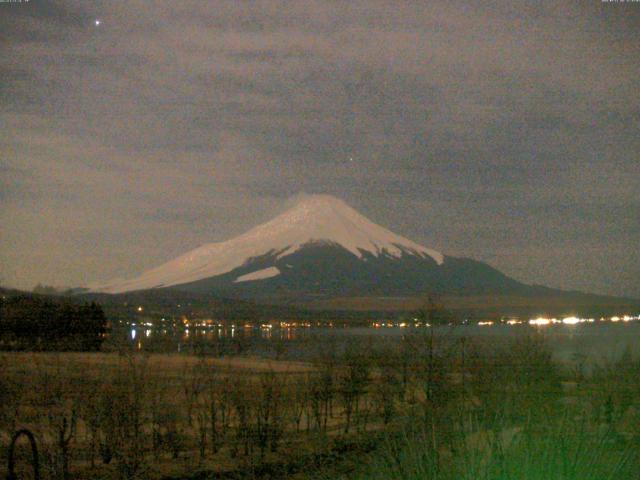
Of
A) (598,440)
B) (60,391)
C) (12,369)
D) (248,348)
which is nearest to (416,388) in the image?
(60,391)

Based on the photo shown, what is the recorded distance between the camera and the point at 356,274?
95.9m

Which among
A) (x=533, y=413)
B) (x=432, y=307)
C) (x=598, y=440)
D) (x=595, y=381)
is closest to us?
(x=598, y=440)

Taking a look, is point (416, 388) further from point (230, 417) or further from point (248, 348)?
point (248, 348)

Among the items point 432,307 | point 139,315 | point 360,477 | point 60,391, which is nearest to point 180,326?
point 139,315

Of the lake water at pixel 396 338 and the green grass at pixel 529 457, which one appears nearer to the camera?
the green grass at pixel 529 457

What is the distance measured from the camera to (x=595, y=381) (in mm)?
12289

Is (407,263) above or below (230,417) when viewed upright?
above

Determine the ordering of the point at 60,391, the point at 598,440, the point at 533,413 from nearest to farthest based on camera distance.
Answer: the point at 598,440, the point at 533,413, the point at 60,391

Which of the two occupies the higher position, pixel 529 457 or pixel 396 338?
pixel 396 338

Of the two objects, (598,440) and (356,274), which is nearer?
(598,440)

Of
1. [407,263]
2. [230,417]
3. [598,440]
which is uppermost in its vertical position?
[407,263]

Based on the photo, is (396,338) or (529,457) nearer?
(529,457)

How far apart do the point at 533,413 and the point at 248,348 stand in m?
27.9

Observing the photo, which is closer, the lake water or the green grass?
the green grass
